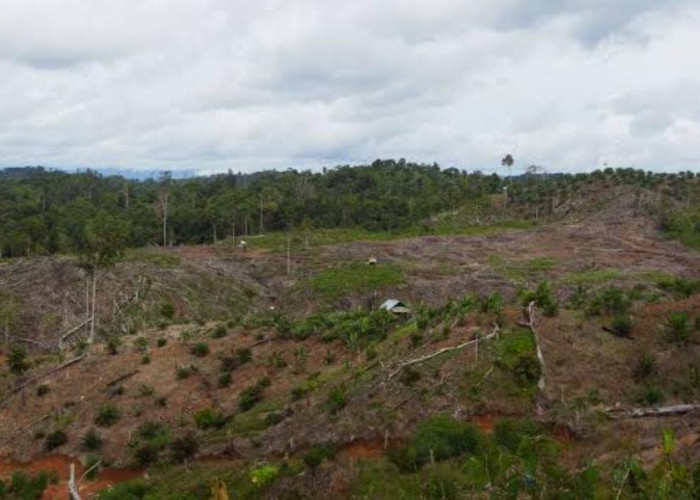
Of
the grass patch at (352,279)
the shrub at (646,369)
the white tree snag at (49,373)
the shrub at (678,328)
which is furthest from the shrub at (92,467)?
the grass patch at (352,279)

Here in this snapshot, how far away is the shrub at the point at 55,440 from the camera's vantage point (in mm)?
24062

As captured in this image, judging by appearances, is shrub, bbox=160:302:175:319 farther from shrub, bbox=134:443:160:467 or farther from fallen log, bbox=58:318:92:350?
shrub, bbox=134:443:160:467

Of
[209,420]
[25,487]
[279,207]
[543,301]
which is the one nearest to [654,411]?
[543,301]

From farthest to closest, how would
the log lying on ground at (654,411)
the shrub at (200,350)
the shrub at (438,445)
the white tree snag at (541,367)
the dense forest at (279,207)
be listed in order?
the dense forest at (279,207), the shrub at (200,350), the white tree snag at (541,367), the log lying on ground at (654,411), the shrub at (438,445)

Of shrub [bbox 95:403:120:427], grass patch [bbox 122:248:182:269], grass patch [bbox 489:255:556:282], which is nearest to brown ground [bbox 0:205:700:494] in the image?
shrub [bbox 95:403:120:427]

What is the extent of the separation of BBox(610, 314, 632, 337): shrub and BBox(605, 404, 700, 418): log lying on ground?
4.48 m

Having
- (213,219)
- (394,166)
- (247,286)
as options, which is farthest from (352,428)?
(394,166)

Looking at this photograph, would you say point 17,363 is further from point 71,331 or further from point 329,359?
point 329,359

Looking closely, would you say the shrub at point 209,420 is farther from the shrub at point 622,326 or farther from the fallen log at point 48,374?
the shrub at point 622,326

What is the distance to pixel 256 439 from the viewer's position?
21.2m

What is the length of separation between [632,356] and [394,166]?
332 feet

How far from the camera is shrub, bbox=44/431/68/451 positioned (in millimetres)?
24062

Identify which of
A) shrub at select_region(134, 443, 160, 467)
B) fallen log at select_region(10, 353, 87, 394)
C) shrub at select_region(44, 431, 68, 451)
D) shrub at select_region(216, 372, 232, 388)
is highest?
shrub at select_region(216, 372, 232, 388)

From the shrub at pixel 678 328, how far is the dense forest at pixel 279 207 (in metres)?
44.3
